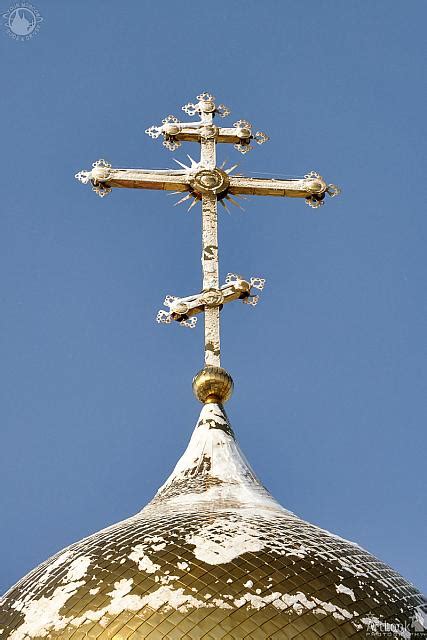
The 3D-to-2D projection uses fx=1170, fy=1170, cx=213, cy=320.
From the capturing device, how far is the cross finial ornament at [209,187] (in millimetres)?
12297

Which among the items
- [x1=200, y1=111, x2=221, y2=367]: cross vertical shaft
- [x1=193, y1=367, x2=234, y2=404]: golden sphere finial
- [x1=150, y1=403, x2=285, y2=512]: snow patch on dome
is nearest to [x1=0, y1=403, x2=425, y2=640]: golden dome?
[x1=150, y1=403, x2=285, y2=512]: snow patch on dome

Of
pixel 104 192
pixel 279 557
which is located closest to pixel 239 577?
pixel 279 557

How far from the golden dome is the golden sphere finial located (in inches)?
65.7

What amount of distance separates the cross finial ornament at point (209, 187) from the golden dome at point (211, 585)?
7.12 feet

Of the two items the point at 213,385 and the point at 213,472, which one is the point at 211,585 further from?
the point at 213,385

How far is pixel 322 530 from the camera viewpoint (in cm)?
1031

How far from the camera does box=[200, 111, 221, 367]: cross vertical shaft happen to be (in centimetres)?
1234

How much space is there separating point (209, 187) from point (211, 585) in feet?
17.7

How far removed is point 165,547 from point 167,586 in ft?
1.77

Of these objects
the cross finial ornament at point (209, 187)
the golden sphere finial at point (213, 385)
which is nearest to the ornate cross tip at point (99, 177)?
the cross finial ornament at point (209, 187)

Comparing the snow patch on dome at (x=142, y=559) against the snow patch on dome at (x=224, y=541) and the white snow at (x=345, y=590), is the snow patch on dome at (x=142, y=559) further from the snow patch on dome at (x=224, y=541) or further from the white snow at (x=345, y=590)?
the white snow at (x=345, y=590)

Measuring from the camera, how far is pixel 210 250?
12812mm

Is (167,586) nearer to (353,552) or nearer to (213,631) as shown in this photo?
(213,631)

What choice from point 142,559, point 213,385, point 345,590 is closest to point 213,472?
point 213,385
